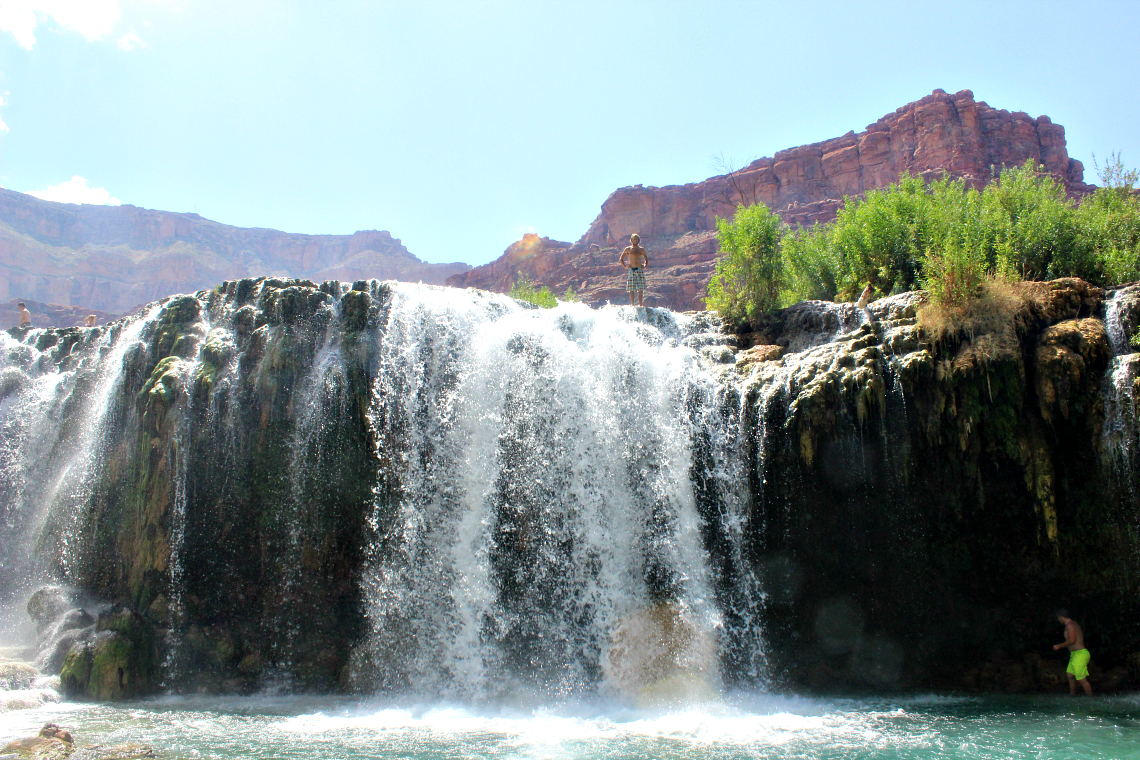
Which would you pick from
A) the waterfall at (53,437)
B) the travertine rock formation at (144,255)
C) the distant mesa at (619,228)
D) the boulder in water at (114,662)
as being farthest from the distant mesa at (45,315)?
the boulder in water at (114,662)

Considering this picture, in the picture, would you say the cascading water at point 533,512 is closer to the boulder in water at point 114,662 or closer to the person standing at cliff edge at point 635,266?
the person standing at cliff edge at point 635,266

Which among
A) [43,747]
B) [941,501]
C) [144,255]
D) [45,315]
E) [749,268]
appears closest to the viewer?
[43,747]

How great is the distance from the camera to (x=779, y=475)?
395 inches

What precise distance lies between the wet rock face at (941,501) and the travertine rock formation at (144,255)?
78580 millimetres

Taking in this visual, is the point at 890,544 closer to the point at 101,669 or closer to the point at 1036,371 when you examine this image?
the point at 1036,371

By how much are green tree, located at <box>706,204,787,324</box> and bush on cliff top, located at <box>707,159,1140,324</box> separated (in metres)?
0.02

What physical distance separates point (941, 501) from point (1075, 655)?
8.01 feet

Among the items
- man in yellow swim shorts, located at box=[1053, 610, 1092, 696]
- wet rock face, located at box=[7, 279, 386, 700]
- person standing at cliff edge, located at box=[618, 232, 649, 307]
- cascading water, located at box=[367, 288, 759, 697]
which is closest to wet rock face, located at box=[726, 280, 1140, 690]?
man in yellow swim shorts, located at box=[1053, 610, 1092, 696]

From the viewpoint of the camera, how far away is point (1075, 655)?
9211mm

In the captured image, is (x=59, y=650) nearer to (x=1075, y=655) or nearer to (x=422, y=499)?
(x=422, y=499)

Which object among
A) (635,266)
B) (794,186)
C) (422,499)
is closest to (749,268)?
(635,266)

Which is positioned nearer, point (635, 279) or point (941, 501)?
point (941, 501)

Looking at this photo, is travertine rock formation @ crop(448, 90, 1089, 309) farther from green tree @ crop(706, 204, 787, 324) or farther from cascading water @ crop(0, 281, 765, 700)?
cascading water @ crop(0, 281, 765, 700)

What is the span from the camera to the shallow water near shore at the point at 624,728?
7.26 meters
